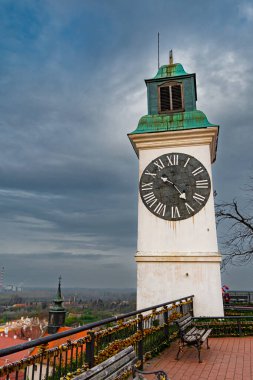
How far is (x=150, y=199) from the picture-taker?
13031 mm

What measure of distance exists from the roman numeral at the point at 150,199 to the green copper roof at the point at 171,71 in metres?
5.70

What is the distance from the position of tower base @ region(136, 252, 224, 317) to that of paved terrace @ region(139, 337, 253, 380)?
3034mm

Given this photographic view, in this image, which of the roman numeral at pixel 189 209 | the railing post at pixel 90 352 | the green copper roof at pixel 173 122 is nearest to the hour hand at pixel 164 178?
the roman numeral at pixel 189 209

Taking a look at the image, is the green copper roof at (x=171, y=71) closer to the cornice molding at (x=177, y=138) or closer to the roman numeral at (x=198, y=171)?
the cornice molding at (x=177, y=138)

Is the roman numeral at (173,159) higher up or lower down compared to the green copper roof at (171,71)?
lower down

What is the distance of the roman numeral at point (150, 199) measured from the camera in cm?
1295

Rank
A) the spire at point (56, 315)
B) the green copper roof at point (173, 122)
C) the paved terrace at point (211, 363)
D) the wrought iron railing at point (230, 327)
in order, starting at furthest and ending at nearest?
the spire at point (56, 315) < the green copper roof at point (173, 122) < the wrought iron railing at point (230, 327) < the paved terrace at point (211, 363)

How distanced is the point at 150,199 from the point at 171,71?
6252mm

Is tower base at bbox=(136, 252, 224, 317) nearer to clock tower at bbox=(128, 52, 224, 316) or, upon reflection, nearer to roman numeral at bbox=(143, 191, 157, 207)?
clock tower at bbox=(128, 52, 224, 316)

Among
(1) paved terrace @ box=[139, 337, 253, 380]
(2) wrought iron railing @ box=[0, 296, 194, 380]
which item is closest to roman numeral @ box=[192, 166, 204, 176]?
(2) wrought iron railing @ box=[0, 296, 194, 380]

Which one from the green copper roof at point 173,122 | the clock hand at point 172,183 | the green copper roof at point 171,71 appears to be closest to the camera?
the clock hand at point 172,183

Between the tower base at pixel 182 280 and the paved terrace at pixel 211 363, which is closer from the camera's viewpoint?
the paved terrace at pixel 211 363

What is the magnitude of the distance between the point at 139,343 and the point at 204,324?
4124mm

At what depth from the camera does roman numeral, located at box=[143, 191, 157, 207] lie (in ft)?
42.5
